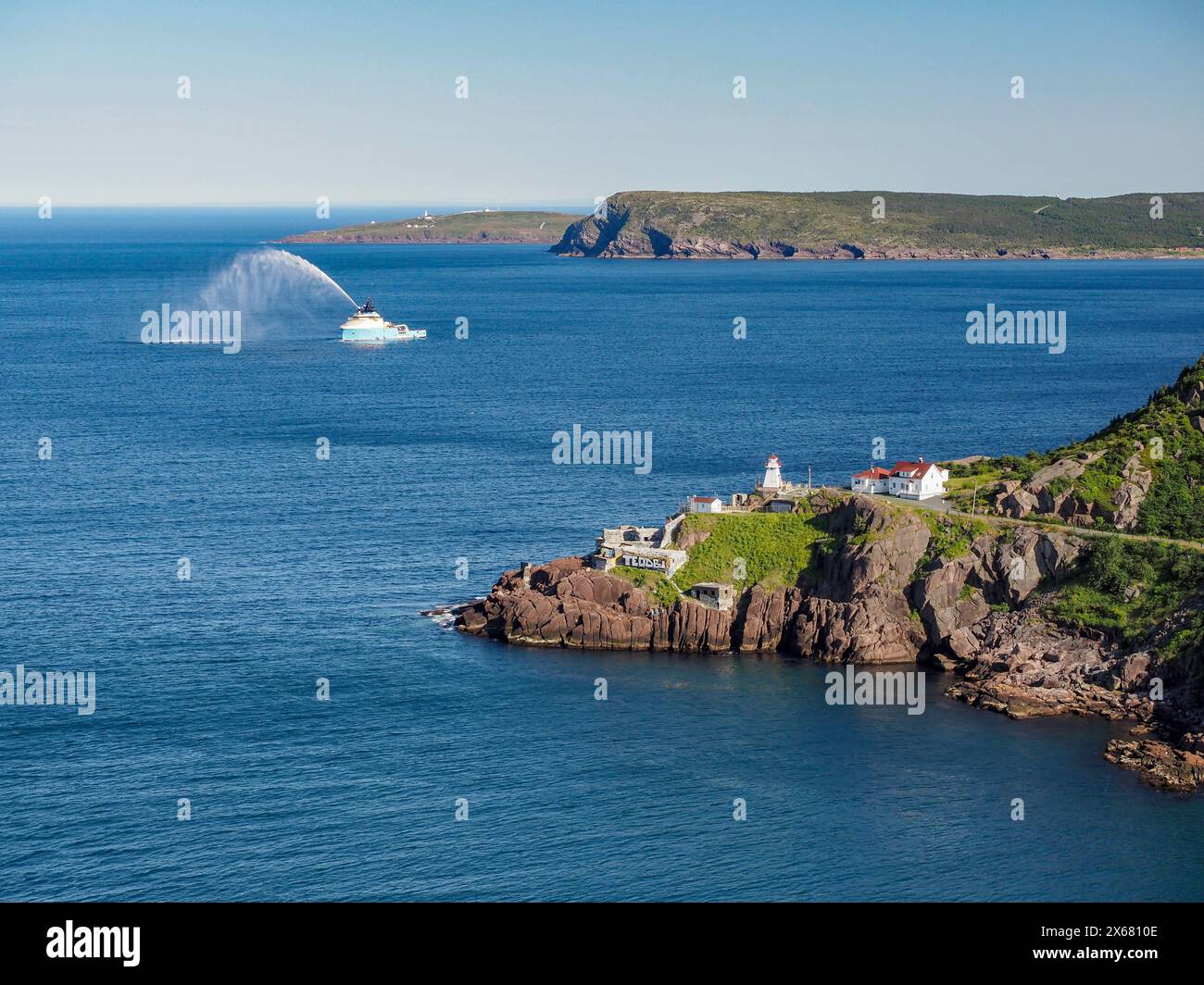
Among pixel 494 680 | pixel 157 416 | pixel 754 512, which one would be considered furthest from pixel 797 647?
pixel 157 416

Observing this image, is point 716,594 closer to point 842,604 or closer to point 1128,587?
point 842,604

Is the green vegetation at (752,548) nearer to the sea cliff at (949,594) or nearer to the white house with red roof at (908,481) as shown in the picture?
the sea cliff at (949,594)

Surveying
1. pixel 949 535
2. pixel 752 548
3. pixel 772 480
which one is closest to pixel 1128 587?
pixel 949 535

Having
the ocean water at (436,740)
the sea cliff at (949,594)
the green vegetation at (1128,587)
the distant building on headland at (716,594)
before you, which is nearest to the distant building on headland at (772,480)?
the sea cliff at (949,594)

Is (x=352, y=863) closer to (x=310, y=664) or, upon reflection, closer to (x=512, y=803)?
(x=512, y=803)

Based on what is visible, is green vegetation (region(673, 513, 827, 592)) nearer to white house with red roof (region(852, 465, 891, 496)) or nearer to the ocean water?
white house with red roof (region(852, 465, 891, 496))
